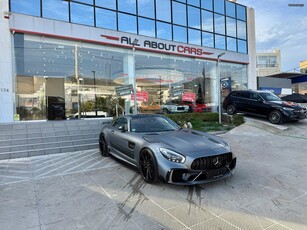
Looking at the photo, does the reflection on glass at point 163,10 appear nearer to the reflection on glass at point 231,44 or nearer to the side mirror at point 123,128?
the reflection on glass at point 231,44

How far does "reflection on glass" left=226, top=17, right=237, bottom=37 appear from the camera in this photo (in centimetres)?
1969

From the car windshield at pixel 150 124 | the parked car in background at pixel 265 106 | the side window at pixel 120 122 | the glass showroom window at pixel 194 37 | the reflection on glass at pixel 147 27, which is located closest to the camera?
the car windshield at pixel 150 124

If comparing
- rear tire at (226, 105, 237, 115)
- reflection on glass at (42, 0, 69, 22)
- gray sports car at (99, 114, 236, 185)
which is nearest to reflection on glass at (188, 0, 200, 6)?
rear tire at (226, 105, 237, 115)

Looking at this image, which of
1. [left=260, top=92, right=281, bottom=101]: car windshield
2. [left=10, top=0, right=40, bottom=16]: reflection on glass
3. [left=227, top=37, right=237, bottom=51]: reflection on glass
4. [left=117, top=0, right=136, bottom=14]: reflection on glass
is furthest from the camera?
[left=227, top=37, right=237, bottom=51]: reflection on glass

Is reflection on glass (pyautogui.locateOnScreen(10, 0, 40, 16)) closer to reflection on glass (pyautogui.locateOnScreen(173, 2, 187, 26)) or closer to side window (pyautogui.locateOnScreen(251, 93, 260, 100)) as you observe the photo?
reflection on glass (pyautogui.locateOnScreen(173, 2, 187, 26))

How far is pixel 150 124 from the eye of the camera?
227 inches

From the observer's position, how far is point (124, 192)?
416cm

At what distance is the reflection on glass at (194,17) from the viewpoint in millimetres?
17728

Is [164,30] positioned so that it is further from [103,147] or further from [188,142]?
[188,142]

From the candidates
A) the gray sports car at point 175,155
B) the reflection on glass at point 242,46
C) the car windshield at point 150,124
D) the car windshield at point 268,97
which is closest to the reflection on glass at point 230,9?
the reflection on glass at point 242,46

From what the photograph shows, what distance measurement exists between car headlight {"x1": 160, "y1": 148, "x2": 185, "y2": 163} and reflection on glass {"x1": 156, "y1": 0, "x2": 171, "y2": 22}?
46.6ft

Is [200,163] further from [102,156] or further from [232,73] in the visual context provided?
[232,73]

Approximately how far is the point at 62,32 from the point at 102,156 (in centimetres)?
898

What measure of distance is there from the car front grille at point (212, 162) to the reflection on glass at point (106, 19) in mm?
12454
